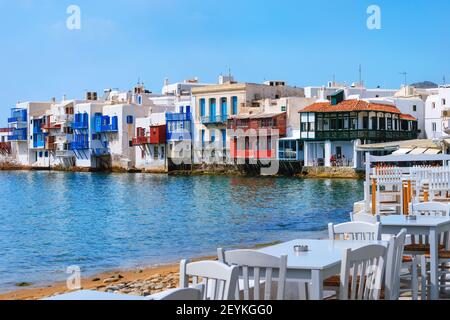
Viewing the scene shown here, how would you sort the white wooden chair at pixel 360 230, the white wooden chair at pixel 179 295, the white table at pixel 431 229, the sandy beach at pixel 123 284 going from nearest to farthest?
the white wooden chair at pixel 179 295 < the white wooden chair at pixel 360 230 < the white table at pixel 431 229 < the sandy beach at pixel 123 284

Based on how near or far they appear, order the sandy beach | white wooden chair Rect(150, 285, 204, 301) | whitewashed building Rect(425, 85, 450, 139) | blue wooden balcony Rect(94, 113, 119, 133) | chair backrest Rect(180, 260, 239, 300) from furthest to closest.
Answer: blue wooden balcony Rect(94, 113, 119, 133), whitewashed building Rect(425, 85, 450, 139), the sandy beach, chair backrest Rect(180, 260, 239, 300), white wooden chair Rect(150, 285, 204, 301)

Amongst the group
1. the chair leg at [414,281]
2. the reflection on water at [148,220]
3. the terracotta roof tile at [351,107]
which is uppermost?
the terracotta roof tile at [351,107]

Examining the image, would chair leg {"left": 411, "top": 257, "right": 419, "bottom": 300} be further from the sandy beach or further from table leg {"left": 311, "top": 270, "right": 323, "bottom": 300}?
the sandy beach

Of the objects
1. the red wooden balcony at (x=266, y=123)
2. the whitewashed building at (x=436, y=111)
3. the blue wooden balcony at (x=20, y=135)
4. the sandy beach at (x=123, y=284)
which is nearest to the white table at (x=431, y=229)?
the sandy beach at (x=123, y=284)

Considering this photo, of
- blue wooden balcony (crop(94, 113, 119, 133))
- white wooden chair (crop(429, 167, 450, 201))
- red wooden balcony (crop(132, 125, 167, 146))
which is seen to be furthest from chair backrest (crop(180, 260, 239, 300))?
blue wooden balcony (crop(94, 113, 119, 133))

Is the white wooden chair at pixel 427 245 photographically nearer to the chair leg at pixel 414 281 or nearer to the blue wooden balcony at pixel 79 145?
the chair leg at pixel 414 281

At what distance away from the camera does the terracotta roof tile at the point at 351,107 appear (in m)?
56.9

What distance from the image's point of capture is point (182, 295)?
3.53 metres

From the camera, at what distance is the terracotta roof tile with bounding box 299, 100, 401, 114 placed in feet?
187

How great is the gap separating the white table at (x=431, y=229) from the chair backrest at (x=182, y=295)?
9.96 feet

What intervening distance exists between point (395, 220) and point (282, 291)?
238 centimetres

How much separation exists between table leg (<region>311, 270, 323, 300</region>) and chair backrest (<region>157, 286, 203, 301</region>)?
46.0 inches
